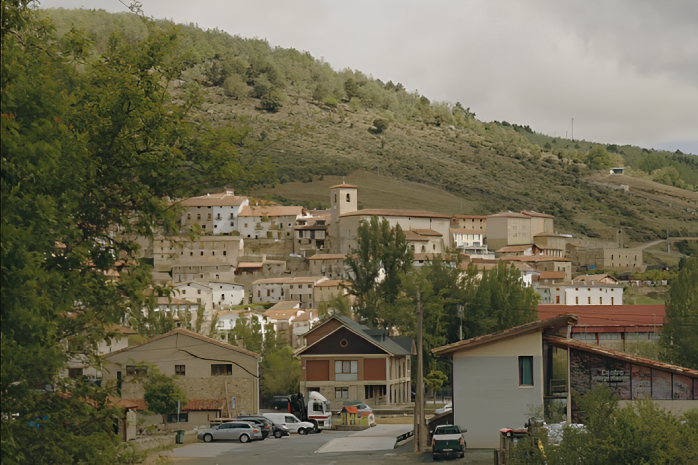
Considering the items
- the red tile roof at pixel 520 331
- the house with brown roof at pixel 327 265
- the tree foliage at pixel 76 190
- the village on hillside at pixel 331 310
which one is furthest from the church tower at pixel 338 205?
the tree foliage at pixel 76 190

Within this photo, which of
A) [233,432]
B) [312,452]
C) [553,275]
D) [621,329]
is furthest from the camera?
[553,275]

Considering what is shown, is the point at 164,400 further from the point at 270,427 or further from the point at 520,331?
the point at 520,331

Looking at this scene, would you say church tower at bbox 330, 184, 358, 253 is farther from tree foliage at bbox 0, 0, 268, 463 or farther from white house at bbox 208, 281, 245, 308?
tree foliage at bbox 0, 0, 268, 463

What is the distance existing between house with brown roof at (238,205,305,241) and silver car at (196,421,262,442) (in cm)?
9297

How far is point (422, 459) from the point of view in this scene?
27.5 m

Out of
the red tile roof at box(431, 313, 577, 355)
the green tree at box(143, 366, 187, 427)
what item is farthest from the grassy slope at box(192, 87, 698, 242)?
the red tile roof at box(431, 313, 577, 355)

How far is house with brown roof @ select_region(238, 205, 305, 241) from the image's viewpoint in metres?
129

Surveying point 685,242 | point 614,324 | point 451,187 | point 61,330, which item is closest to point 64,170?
point 61,330

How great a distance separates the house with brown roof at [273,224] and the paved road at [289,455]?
9489 centimetres

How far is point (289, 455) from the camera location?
96.7 ft

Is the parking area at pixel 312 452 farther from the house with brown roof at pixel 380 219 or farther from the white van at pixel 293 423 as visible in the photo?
the house with brown roof at pixel 380 219

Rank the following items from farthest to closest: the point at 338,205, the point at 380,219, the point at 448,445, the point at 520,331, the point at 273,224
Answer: the point at 273,224, the point at 338,205, the point at 380,219, the point at 520,331, the point at 448,445

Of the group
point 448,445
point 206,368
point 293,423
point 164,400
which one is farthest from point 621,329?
point 448,445

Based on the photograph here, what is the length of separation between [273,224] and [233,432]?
9441 centimetres
